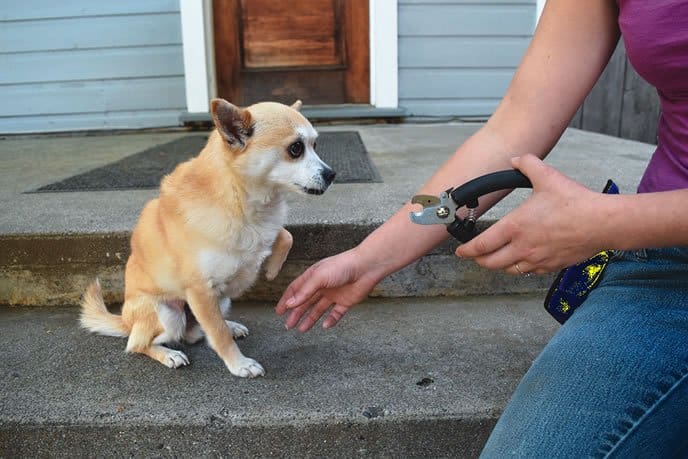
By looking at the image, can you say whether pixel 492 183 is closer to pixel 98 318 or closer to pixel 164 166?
pixel 98 318

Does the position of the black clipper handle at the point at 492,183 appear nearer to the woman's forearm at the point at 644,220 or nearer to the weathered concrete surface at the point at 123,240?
the woman's forearm at the point at 644,220

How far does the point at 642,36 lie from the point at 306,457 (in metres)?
1.06

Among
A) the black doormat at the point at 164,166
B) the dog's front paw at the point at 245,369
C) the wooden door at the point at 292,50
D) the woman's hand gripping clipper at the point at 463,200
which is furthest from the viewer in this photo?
the wooden door at the point at 292,50

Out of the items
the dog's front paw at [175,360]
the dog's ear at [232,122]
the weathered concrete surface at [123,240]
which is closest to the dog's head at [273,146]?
the dog's ear at [232,122]

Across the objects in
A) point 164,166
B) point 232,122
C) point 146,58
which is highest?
point 232,122

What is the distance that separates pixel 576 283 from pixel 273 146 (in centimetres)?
85

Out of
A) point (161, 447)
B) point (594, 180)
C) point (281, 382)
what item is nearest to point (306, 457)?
point (281, 382)

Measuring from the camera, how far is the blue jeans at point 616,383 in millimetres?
833

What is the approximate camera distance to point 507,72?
4371mm

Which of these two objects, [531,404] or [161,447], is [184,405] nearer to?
[161,447]

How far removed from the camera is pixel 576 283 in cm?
114

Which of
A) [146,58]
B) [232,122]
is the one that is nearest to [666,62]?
[232,122]

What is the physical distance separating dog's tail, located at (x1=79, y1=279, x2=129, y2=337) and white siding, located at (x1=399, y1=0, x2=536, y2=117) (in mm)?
3153

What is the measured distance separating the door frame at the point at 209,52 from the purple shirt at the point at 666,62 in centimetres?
329
